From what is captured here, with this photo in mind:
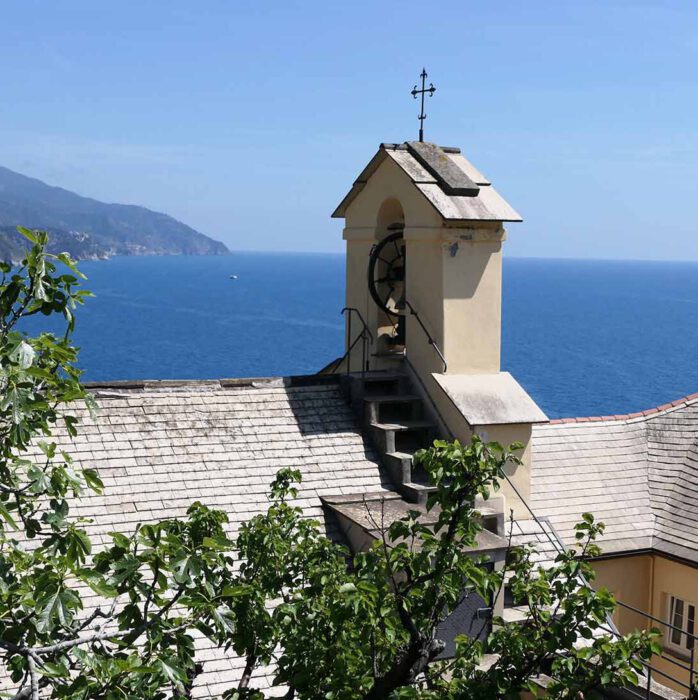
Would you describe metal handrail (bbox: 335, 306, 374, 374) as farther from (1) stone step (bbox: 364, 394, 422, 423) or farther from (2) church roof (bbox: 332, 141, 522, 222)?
(2) church roof (bbox: 332, 141, 522, 222)

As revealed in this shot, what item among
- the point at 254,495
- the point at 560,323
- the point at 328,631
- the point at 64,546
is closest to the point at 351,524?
the point at 254,495

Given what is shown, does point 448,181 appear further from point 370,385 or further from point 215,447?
point 215,447

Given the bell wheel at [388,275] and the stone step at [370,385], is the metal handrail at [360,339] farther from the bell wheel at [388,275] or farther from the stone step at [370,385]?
the stone step at [370,385]

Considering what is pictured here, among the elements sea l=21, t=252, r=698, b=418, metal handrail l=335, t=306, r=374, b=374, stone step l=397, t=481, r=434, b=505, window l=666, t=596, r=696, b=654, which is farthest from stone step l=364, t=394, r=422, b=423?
sea l=21, t=252, r=698, b=418

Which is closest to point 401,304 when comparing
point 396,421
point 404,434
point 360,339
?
point 360,339

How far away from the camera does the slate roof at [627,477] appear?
16.4m

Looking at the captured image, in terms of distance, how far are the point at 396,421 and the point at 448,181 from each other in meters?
3.41

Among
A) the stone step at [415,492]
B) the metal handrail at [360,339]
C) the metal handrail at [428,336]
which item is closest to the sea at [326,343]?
the metal handrail at [360,339]

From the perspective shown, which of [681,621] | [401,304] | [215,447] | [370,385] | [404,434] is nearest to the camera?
[215,447]

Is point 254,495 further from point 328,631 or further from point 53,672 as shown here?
point 53,672

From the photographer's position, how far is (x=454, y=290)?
585 inches

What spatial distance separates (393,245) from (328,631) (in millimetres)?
9259

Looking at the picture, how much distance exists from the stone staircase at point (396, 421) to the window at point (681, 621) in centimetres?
Answer: 496

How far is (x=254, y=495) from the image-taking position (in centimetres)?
1319
